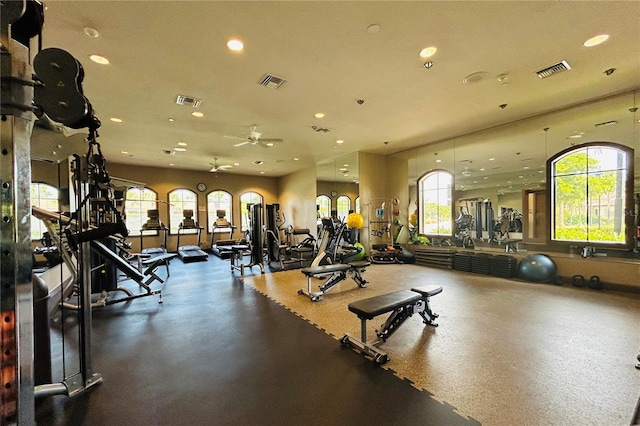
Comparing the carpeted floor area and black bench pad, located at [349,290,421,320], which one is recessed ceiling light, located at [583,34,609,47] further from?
black bench pad, located at [349,290,421,320]

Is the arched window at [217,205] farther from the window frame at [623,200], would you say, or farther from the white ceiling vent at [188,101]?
the window frame at [623,200]

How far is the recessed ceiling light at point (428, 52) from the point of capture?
3.12 m

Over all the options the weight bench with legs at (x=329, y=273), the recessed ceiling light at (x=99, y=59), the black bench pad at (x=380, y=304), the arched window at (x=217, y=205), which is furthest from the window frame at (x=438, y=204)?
the arched window at (x=217, y=205)

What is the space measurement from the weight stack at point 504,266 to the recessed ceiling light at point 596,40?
13.4 feet

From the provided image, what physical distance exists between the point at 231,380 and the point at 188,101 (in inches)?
168

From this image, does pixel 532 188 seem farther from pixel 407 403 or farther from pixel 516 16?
pixel 407 403

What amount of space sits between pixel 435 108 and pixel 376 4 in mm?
3017

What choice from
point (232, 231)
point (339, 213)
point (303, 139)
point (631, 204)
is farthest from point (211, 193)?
point (631, 204)

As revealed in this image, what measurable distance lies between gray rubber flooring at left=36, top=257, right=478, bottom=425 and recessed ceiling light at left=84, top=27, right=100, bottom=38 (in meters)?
3.38

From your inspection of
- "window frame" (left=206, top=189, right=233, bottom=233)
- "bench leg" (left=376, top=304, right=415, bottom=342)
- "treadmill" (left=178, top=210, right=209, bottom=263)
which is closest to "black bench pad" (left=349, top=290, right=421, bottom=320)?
"bench leg" (left=376, top=304, right=415, bottom=342)

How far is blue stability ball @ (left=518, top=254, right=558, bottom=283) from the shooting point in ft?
16.9

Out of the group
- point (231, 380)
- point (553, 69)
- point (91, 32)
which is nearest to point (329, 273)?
point (231, 380)

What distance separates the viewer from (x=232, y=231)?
11609mm

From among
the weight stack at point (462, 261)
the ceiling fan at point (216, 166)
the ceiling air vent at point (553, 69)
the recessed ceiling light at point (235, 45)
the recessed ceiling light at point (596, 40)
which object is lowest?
the weight stack at point (462, 261)
